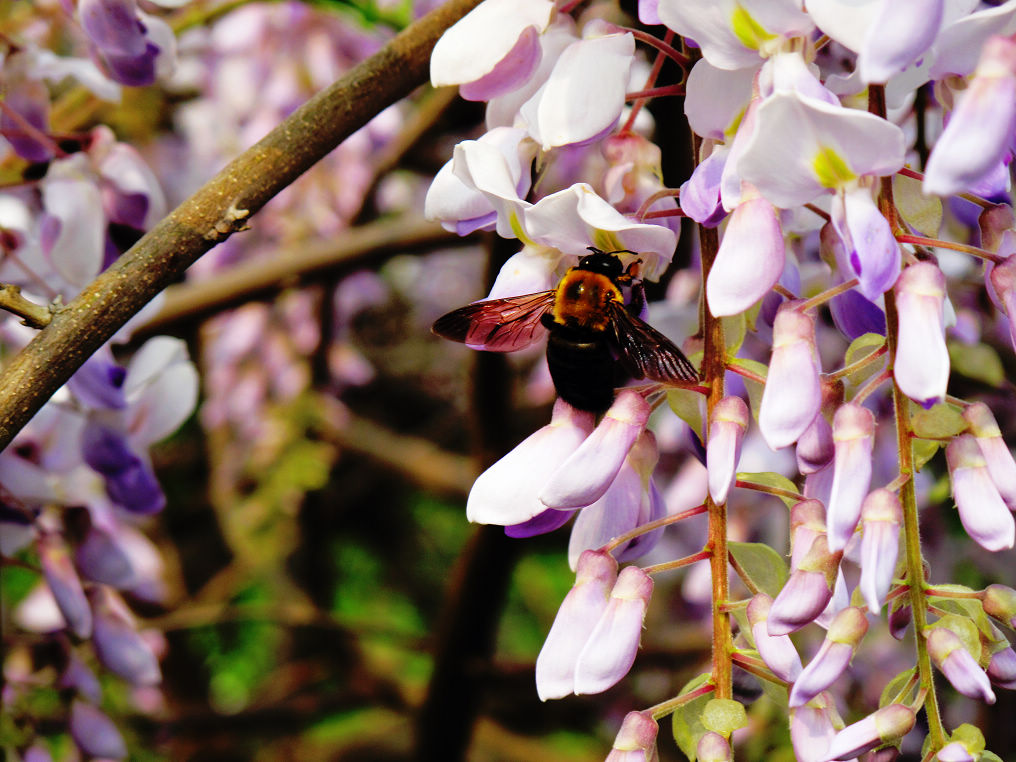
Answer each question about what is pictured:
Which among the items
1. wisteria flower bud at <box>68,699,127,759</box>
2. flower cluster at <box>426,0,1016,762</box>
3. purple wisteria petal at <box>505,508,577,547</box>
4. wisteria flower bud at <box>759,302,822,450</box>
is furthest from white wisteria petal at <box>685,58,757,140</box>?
wisteria flower bud at <box>68,699,127,759</box>

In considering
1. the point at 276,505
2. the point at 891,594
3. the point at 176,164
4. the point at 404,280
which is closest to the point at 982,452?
the point at 891,594

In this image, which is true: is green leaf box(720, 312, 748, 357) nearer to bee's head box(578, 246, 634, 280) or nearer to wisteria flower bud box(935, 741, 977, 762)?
bee's head box(578, 246, 634, 280)

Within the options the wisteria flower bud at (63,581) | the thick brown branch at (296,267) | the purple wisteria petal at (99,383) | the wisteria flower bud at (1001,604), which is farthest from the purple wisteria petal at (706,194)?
the thick brown branch at (296,267)

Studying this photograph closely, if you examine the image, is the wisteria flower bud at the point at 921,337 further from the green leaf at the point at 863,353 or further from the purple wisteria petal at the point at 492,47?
the purple wisteria petal at the point at 492,47

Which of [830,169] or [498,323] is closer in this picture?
[830,169]

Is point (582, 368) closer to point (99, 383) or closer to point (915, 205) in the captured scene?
point (915, 205)

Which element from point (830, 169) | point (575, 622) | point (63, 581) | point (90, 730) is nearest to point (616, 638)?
point (575, 622)

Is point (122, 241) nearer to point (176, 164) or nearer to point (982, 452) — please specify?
point (982, 452)
